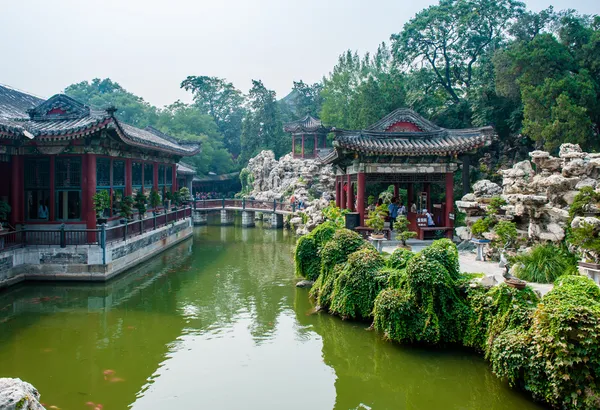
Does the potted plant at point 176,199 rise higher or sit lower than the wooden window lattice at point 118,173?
lower

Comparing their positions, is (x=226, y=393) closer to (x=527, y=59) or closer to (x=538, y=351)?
(x=538, y=351)

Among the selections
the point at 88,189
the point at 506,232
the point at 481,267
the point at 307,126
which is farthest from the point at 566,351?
the point at 307,126

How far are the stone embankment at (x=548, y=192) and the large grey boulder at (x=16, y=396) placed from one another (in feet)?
33.8

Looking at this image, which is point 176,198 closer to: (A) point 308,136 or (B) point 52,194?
(B) point 52,194

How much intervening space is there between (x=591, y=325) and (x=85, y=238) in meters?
13.1

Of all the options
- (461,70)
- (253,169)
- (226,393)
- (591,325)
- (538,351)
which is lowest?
(226,393)

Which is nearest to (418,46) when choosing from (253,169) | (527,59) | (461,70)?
(461,70)

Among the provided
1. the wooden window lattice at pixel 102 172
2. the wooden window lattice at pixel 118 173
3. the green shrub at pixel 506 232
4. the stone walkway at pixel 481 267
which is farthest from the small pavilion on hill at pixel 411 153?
the wooden window lattice at pixel 118 173

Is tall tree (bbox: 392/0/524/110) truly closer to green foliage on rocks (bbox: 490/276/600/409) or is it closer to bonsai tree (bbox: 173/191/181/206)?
bonsai tree (bbox: 173/191/181/206)

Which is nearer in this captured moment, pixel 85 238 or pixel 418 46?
pixel 85 238

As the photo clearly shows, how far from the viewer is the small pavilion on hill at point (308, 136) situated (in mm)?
38031

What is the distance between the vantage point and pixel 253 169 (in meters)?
41.7

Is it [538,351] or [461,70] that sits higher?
[461,70]

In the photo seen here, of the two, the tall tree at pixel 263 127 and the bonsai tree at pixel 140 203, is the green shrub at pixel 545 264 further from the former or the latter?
the tall tree at pixel 263 127
